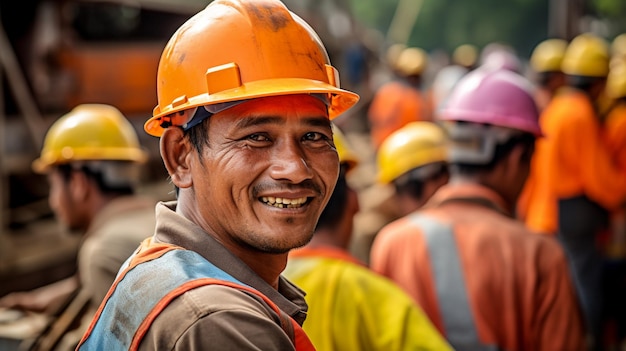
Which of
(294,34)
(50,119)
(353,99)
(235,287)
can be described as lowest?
(50,119)

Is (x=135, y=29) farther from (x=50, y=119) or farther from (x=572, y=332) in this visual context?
(x=572, y=332)

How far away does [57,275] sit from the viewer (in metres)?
8.48

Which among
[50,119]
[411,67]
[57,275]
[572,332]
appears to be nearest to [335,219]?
[572,332]

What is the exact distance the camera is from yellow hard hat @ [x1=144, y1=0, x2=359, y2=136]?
1.90 m

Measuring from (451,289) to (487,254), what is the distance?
0.21 meters

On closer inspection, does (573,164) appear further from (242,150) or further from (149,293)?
(149,293)

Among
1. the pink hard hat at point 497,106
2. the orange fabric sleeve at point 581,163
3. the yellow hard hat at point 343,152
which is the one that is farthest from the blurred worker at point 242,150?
the orange fabric sleeve at point 581,163

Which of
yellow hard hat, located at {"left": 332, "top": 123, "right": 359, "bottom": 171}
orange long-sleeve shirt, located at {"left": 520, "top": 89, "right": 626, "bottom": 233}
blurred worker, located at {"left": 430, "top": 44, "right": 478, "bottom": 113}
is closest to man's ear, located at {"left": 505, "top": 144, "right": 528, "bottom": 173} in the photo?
yellow hard hat, located at {"left": 332, "top": 123, "right": 359, "bottom": 171}

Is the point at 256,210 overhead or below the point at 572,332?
overhead

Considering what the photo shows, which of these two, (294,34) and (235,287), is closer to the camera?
(235,287)

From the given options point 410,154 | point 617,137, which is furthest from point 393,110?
point 410,154

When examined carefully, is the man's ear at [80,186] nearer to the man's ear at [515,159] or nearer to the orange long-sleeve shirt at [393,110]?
the man's ear at [515,159]

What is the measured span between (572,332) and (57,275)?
6151mm

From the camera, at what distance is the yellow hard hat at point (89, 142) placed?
4711mm
